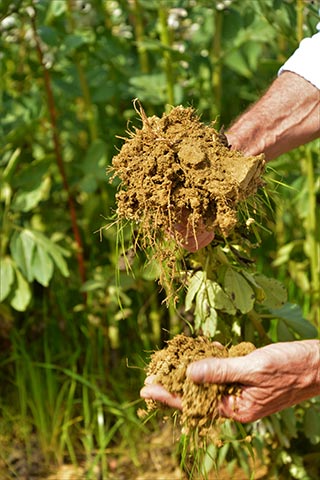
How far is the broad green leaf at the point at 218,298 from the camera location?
1.78 meters

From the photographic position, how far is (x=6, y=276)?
2.46 m

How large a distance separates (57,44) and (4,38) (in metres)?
0.35

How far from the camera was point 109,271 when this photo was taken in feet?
8.82

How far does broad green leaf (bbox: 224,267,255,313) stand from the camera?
5.73ft

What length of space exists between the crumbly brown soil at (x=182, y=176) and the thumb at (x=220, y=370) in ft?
0.75

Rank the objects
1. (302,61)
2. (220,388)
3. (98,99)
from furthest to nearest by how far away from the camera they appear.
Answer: (98,99) < (302,61) < (220,388)

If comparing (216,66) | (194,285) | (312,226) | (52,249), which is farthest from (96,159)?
(194,285)

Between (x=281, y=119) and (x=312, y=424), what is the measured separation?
2.75 ft

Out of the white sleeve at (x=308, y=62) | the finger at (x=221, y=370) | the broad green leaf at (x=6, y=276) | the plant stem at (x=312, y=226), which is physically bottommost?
the plant stem at (x=312, y=226)

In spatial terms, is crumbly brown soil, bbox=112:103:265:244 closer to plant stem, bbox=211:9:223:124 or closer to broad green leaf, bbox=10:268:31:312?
broad green leaf, bbox=10:268:31:312

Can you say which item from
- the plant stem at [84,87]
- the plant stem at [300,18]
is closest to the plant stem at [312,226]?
the plant stem at [300,18]

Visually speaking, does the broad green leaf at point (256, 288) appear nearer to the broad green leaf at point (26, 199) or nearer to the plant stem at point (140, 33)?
the broad green leaf at point (26, 199)

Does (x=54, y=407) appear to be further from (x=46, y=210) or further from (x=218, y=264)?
(x=218, y=264)

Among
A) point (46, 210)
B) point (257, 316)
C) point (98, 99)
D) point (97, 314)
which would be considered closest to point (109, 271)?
point (97, 314)
